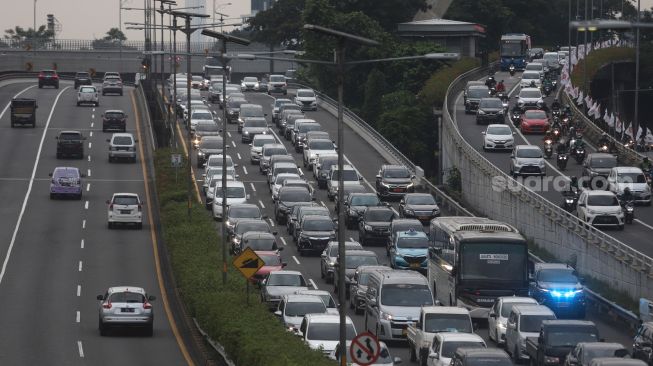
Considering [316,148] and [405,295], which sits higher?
[316,148]

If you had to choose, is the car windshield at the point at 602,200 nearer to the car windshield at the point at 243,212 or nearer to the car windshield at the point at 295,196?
the car windshield at the point at 295,196

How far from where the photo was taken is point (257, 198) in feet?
241

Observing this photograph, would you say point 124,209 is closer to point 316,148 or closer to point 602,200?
point 316,148

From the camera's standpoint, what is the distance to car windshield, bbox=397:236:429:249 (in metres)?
54.2

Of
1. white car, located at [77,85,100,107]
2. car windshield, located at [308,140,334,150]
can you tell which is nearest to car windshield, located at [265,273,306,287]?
car windshield, located at [308,140,334,150]

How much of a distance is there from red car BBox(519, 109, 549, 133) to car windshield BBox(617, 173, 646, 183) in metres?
21.4

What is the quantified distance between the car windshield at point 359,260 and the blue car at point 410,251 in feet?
9.73

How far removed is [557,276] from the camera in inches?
1855

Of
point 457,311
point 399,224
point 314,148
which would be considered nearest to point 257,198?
point 314,148

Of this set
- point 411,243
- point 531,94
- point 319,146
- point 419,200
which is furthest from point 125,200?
point 531,94

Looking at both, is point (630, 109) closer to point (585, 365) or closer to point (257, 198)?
point (257, 198)

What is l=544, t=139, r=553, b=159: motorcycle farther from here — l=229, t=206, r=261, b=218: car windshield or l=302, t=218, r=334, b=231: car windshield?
l=302, t=218, r=334, b=231: car windshield

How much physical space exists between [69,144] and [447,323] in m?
51.0

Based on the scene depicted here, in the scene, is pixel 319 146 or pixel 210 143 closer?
pixel 319 146
